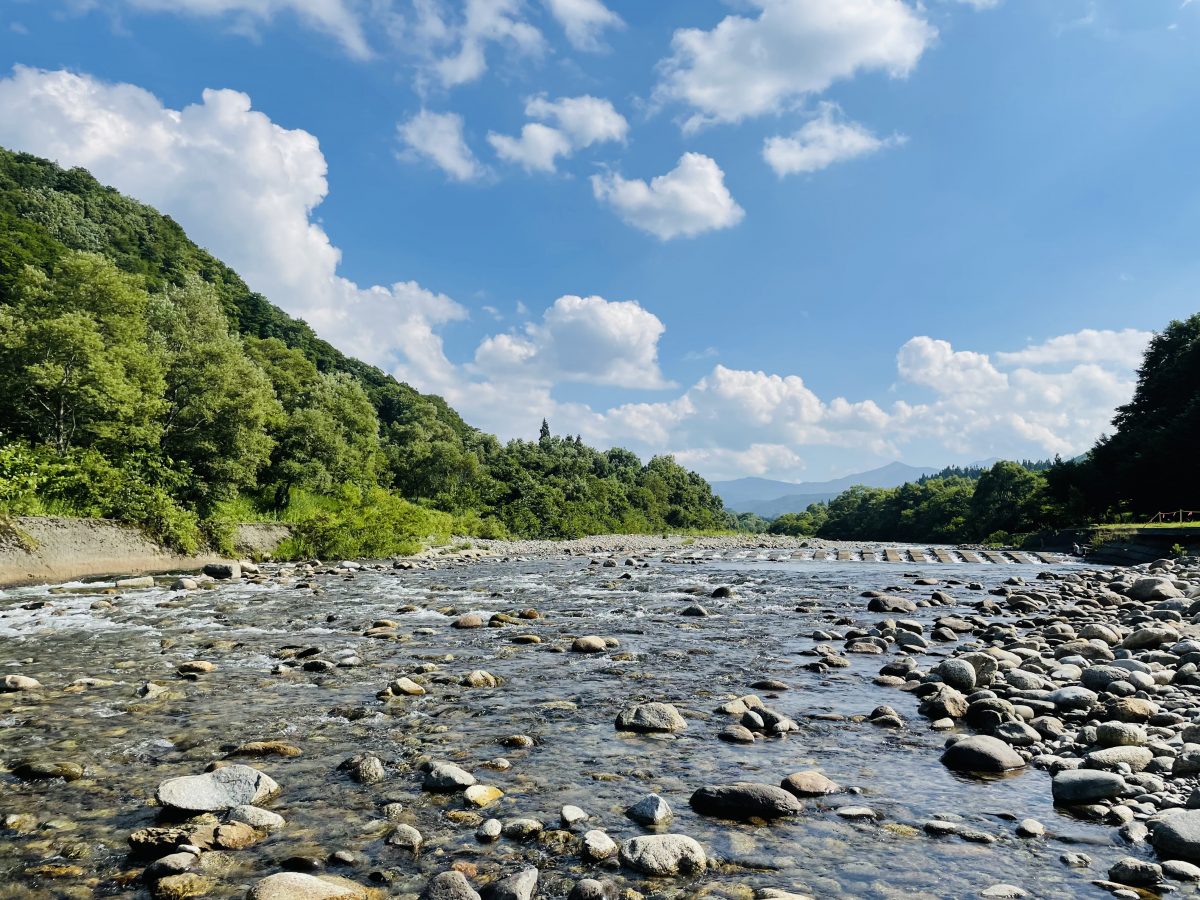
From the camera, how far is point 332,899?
12.7 ft

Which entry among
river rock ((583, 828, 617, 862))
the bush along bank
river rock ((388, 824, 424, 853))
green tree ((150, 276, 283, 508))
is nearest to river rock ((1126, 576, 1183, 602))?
the bush along bank

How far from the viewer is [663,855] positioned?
4.42 m

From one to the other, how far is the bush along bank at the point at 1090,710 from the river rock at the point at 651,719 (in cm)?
276

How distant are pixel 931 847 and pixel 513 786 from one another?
3338 millimetres

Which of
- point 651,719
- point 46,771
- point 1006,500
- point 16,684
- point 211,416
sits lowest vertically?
point 16,684

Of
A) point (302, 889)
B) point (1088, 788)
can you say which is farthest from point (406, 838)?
point (1088, 788)

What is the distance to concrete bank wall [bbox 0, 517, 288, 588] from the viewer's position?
1977 cm

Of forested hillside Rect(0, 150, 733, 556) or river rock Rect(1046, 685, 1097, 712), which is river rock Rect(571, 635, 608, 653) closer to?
river rock Rect(1046, 685, 1097, 712)

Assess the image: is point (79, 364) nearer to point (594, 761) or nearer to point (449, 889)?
point (594, 761)

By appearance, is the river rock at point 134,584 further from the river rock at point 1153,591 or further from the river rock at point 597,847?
the river rock at point 1153,591

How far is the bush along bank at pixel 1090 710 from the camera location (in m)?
4.97

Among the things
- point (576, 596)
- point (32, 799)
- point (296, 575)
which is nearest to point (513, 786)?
point (32, 799)

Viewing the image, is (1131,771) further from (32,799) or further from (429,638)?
(429,638)

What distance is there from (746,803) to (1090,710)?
5.16 m
